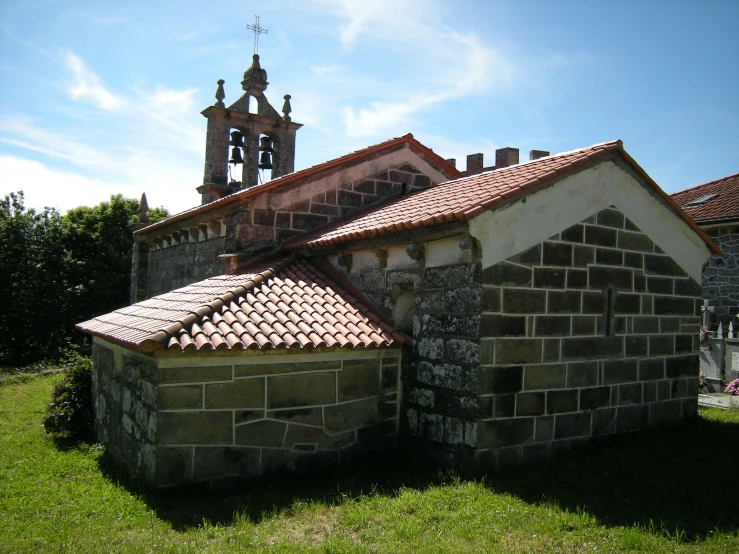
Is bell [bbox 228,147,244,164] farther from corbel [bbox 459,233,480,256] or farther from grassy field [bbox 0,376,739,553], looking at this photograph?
corbel [bbox 459,233,480,256]

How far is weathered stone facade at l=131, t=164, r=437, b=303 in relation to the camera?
9.47 metres

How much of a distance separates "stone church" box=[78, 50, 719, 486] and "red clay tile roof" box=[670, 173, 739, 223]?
23.1ft

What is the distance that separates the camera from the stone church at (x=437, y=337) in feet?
20.6

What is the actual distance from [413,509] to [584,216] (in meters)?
3.93

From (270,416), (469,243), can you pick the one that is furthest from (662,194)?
(270,416)

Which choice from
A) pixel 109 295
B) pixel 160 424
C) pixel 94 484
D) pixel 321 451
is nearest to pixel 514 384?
pixel 321 451

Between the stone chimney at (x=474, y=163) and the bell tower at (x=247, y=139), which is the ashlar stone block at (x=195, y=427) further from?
the stone chimney at (x=474, y=163)

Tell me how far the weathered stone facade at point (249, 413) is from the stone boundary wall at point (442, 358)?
0.35 meters

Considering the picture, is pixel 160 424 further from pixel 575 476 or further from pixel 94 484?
pixel 575 476

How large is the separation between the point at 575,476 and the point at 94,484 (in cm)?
508

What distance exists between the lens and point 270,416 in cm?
650

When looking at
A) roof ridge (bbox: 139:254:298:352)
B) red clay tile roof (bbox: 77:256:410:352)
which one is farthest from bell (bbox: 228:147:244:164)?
roof ridge (bbox: 139:254:298:352)

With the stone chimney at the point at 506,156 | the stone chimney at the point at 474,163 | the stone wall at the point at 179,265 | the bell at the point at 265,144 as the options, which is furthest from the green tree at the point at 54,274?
the stone chimney at the point at 506,156

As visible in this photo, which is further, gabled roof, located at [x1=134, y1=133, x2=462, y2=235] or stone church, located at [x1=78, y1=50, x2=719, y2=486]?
gabled roof, located at [x1=134, y1=133, x2=462, y2=235]
